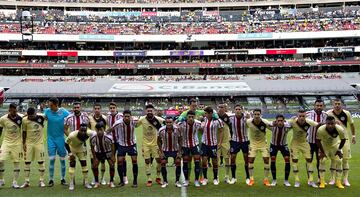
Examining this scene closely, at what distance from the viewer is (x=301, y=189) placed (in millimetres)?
10773

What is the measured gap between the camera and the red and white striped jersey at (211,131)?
11305 mm

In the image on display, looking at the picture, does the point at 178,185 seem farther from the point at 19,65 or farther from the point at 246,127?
the point at 19,65

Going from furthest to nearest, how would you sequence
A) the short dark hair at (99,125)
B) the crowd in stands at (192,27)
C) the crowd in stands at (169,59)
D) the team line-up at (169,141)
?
the crowd in stands at (192,27)
the crowd in stands at (169,59)
the team line-up at (169,141)
the short dark hair at (99,125)

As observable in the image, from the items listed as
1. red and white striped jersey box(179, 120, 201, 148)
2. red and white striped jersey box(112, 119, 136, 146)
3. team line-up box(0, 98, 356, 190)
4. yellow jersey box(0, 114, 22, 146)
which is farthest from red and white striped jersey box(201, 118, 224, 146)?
yellow jersey box(0, 114, 22, 146)

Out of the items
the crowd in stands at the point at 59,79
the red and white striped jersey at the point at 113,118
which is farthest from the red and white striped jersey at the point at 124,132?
the crowd in stands at the point at 59,79

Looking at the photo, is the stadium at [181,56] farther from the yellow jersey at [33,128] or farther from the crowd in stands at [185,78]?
the yellow jersey at [33,128]

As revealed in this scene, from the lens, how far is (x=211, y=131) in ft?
Answer: 37.1

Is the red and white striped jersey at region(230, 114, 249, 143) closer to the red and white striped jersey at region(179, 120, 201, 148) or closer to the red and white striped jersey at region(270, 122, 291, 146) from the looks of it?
the red and white striped jersey at region(270, 122, 291, 146)

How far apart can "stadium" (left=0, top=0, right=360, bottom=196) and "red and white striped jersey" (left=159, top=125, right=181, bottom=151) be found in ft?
102

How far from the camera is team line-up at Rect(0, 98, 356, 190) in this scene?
11.0 m

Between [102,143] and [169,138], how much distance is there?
1.66m

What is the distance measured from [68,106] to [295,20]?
3106cm

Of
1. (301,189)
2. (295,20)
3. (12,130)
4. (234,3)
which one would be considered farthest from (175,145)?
(234,3)

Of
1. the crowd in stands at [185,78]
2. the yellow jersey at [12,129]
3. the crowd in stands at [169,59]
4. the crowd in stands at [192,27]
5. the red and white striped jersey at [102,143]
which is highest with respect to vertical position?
the crowd in stands at [192,27]
